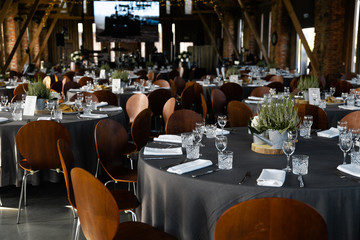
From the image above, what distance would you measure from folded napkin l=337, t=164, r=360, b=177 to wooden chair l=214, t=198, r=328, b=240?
0.83 metres

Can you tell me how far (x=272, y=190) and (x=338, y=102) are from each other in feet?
12.7

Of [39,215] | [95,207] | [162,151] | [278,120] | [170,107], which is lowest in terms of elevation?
[39,215]

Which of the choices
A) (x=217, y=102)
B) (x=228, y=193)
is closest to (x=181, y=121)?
(x=228, y=193)

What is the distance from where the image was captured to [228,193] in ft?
7.73

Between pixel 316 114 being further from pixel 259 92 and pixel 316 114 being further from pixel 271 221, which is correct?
pixel 271 221

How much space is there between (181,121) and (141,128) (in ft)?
1.48

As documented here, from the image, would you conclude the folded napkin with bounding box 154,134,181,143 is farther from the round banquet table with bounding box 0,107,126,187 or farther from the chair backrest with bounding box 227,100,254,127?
the chair backrest with bounding box 227,100,254,127

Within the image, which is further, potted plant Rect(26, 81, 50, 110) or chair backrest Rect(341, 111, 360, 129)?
potted plant Rect(26, 81, 50, 110)

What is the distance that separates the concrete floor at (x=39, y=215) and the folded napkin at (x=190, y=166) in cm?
152

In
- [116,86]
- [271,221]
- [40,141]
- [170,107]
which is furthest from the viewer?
[116,86]

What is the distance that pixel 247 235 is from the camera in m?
1.75

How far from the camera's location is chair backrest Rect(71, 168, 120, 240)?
2.07 meters

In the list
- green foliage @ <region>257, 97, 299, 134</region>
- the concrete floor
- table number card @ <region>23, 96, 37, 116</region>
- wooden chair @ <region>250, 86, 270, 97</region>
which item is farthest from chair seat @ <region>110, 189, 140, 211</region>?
wooden chair @ <region>250, 86, 270, 97</region>

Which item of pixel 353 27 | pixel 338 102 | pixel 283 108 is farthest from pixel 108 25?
pixel 283 108
